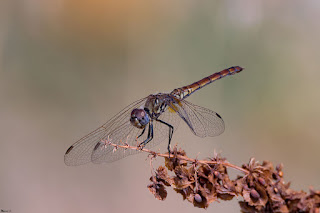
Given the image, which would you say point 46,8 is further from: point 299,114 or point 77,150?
point 299,114

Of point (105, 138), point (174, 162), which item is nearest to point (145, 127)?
point (105, 138)

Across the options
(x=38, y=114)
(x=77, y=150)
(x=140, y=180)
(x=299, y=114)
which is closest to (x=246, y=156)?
(x=299, y=114)

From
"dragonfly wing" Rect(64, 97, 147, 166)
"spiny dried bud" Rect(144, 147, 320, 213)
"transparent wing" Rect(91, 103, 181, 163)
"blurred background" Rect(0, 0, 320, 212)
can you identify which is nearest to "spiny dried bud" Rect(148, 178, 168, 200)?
"spiny dried bud" Rect(144, 147, 320, 213)

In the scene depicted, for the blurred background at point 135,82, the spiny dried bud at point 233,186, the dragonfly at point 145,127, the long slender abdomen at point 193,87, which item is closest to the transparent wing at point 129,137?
the dragonfly at point 145,127

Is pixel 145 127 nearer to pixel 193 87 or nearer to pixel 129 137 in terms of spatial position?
pixel 129 137

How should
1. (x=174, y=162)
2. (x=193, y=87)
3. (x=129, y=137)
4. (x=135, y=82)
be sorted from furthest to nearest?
(x=135, y=82)
(x=193, y=87)
(x=129, y=137)
(x=174, y=162)

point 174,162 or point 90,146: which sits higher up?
point 90,146
